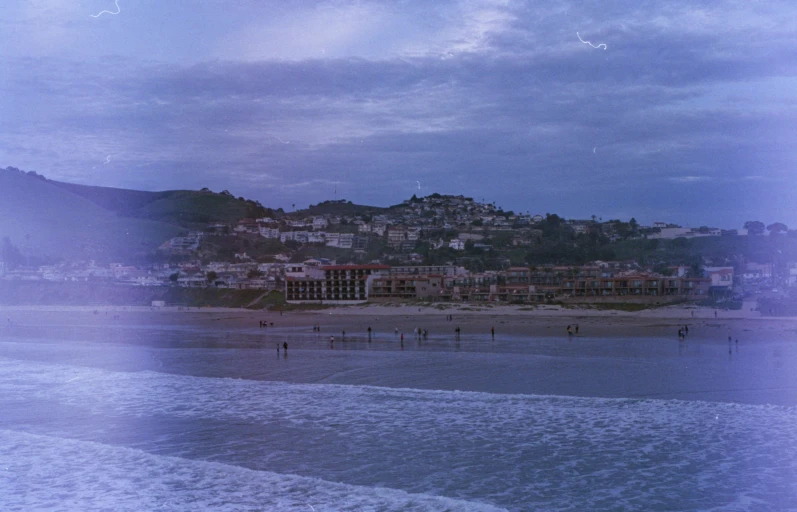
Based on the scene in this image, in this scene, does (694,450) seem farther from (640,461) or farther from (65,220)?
(65,220)

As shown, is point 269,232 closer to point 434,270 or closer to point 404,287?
point 434,270

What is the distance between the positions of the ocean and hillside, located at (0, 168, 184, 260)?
117083 mm

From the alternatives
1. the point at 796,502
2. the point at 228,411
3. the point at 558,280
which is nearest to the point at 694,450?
the point at 796,502

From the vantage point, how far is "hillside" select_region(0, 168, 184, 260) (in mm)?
133250

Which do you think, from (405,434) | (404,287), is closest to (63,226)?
(404,287)

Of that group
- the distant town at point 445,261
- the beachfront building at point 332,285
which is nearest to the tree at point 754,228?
the distant town at point 445,261

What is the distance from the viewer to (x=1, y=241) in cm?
12769

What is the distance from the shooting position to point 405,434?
44.2 ft

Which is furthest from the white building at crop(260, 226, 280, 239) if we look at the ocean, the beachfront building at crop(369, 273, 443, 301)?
the ocean

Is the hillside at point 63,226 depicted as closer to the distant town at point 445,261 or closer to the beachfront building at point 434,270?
the distant town at point 445,261

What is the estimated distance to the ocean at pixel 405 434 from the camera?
393 inches

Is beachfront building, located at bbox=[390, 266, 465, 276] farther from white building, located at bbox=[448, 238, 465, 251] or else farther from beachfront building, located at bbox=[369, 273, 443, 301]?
white building, located at bbox=[448, 238, 465, 251]

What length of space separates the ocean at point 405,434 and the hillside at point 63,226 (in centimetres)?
11708

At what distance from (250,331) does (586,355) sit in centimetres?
2403
